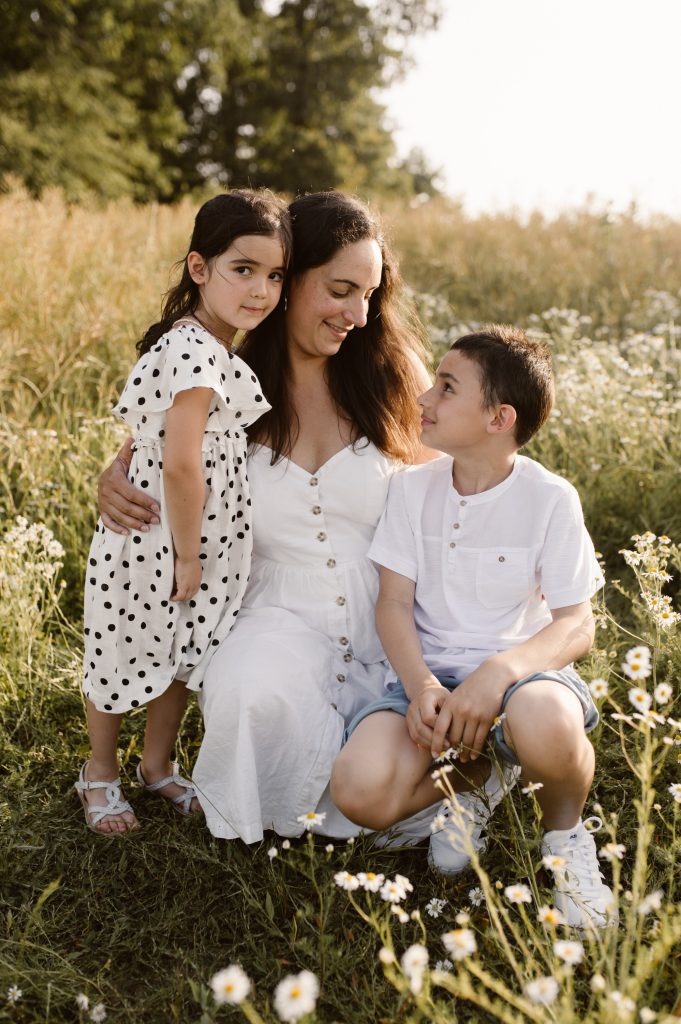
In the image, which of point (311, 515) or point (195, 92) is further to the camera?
point (195, 92)

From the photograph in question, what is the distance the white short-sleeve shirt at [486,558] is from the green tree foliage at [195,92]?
14.1 metres

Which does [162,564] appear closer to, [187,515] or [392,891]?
[187,515]

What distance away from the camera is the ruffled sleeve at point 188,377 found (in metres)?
2.05

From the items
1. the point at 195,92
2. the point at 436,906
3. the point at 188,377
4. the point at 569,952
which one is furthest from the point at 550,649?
the point at 195,92

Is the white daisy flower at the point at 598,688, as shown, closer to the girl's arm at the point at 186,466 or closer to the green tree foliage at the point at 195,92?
the girl's arm at the point at 186,466

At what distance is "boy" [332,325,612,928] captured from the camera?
1911 millimetres

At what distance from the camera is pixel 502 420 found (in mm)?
2184

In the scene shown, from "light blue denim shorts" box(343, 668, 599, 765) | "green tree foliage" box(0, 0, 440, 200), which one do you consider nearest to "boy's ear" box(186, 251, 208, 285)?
"light blue denim shorts" box(343, 668, 599, 765)

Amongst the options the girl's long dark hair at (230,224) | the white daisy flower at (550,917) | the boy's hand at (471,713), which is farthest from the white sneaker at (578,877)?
the girl's long dark hair at (230,224)

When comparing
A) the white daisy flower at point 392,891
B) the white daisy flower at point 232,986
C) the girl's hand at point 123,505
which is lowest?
the white daisy flower at point 392,891

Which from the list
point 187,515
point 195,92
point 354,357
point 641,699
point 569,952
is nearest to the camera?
point 569,952

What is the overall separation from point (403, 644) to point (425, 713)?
0.24m

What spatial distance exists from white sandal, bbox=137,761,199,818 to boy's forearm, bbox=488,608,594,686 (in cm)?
101

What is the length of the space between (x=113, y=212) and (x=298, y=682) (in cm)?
647
